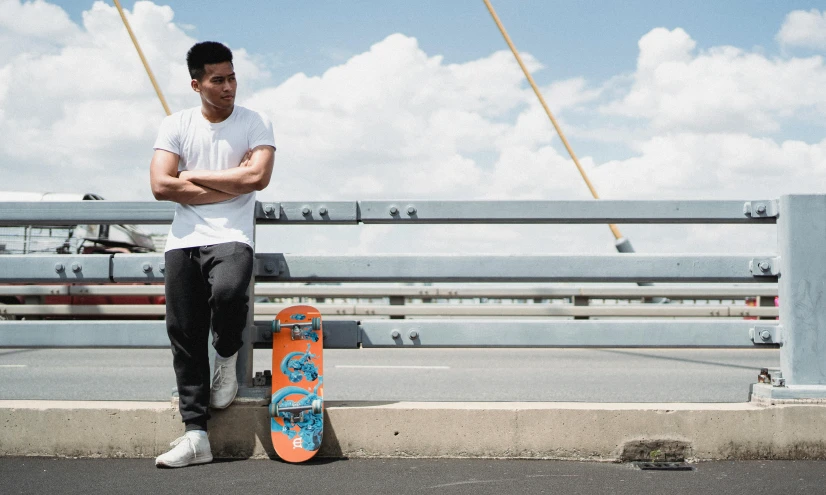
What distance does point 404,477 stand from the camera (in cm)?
325

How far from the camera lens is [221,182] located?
3.47 m

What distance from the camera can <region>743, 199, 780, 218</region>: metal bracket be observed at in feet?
12.6

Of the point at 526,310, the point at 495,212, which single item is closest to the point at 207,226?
the point at 495,212

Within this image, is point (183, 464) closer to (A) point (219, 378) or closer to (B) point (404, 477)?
(A) point (219, 378)

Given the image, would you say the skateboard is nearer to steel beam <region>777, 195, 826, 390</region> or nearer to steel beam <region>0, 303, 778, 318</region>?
steel beam <region>777, 195, 826, 390</region>

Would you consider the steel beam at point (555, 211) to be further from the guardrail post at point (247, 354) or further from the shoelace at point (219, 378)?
the shoelace at point (219, 378)

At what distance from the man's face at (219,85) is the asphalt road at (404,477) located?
5.68 ft

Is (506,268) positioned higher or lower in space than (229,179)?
lower

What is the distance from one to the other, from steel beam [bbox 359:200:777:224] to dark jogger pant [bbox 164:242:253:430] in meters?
0.78

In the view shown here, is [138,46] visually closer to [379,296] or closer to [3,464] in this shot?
[379,296]

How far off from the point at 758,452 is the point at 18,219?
3.93 metres

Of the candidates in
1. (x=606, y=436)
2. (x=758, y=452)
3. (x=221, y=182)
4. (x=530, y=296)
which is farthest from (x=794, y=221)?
(x=530, y=296)

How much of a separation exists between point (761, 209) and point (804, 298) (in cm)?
50

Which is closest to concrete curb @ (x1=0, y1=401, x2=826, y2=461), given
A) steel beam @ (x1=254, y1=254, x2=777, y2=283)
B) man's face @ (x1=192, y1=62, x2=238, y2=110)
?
steel beam @ (x1=254, y1=254, x2=777, y2=283)
